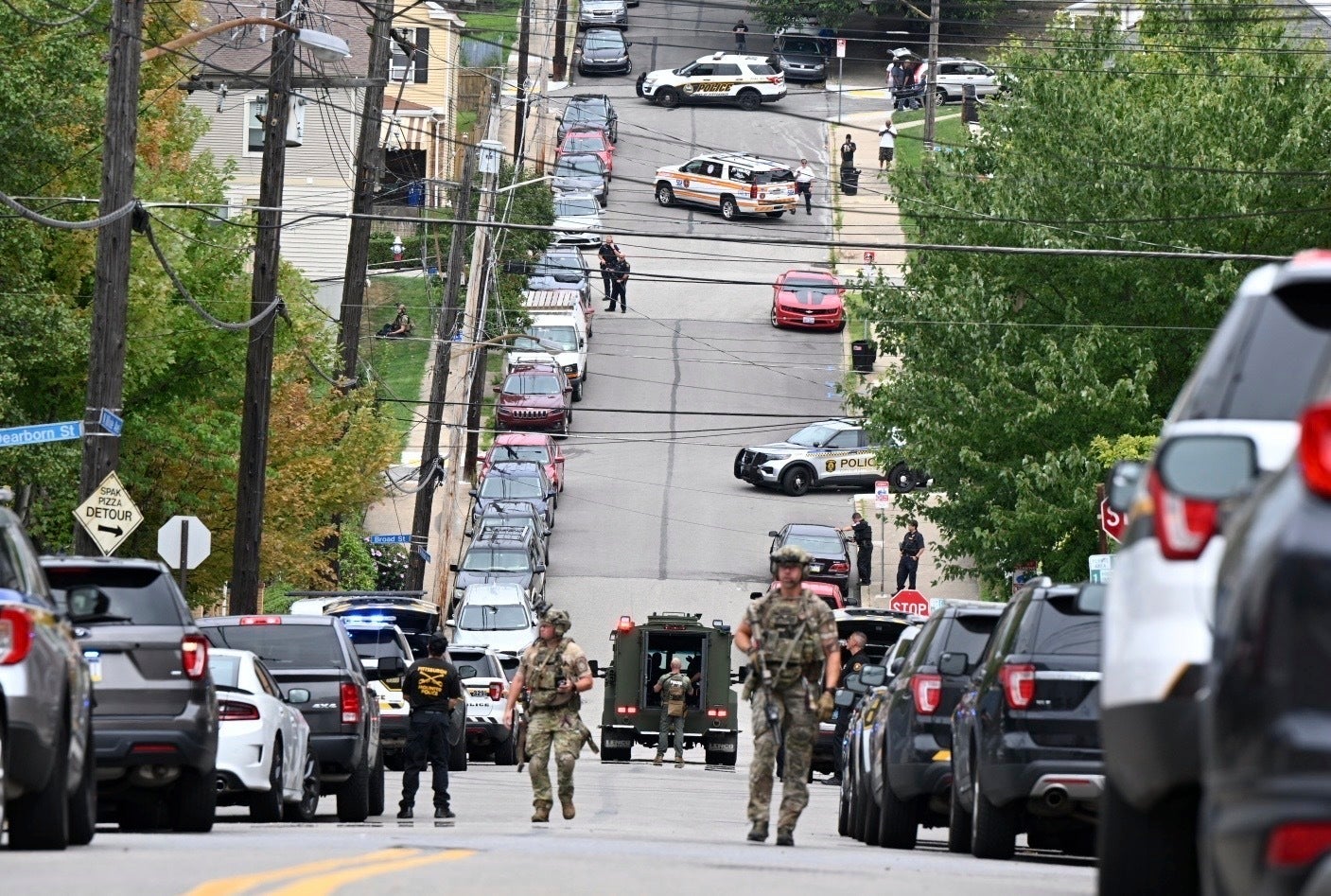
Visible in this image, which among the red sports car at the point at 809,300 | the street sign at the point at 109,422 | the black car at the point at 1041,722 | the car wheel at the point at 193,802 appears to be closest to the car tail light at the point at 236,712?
the car wheel at the point at 193,802

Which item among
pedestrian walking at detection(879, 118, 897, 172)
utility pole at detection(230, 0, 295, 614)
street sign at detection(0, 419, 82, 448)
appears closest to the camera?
street sign at detection(0, 419, 82, 448)

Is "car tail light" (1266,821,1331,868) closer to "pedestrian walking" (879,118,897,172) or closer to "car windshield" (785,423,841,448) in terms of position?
"car windshield" (785,423,841,448)

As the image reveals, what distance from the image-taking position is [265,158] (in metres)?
30.9

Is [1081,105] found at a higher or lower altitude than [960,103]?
lower

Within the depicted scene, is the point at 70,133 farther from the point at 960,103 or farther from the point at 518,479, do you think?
the point at 960,103

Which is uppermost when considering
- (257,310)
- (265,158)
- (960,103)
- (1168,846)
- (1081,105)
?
(960,103)

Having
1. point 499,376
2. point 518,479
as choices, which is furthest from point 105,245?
point 499,376

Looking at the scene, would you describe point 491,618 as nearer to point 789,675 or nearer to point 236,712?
point 236,712

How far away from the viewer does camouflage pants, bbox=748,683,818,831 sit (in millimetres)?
14852

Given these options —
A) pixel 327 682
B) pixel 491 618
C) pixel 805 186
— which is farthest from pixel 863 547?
pixel 327 682

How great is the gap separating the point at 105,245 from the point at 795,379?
138 ft

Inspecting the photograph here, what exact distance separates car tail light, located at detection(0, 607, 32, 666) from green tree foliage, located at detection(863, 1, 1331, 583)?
1040 inches

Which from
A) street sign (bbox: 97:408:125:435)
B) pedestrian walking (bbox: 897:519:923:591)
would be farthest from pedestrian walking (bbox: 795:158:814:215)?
street sign (bbox: 97:408:125:435)

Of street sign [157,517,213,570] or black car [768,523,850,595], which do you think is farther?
black car [768,523,850,595]
